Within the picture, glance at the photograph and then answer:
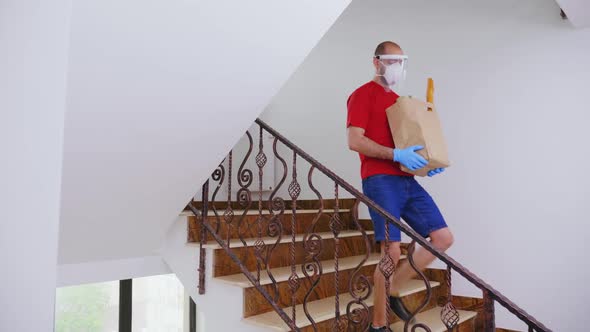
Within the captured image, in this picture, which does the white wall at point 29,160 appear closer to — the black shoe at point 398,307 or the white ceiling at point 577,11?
the black shoe at point 398,307

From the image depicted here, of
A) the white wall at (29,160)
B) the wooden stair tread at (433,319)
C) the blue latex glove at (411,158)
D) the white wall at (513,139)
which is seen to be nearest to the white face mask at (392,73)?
the blue latex glove at (411,158)

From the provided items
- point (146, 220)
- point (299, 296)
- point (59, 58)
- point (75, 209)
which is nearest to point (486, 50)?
point (299, 296)

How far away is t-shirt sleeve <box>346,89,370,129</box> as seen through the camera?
2219mm

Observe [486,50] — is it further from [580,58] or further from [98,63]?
[98,63]

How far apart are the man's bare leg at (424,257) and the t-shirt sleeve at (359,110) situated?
65cm

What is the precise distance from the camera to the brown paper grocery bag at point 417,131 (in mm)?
2137

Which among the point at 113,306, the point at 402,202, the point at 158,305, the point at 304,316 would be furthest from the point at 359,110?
the point at 158,305

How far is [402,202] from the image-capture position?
2.23 metres

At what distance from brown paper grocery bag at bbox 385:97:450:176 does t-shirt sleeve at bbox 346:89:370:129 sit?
12 cm

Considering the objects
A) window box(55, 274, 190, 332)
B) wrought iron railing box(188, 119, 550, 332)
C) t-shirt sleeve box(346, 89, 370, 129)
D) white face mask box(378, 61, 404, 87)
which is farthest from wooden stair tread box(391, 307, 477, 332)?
window box(55, 274, 190, 332)

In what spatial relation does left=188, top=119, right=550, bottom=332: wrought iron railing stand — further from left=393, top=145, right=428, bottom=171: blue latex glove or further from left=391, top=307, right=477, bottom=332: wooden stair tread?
left=393, top=145, right=428, bottom=171: blue latex glove

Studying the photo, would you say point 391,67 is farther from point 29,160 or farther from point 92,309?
point 92,309

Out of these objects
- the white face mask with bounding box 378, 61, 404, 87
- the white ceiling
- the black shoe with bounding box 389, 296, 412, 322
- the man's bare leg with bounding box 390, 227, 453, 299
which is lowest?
the black shoe with bounding box 389, 296, 412, 322

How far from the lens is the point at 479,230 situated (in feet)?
10.5
